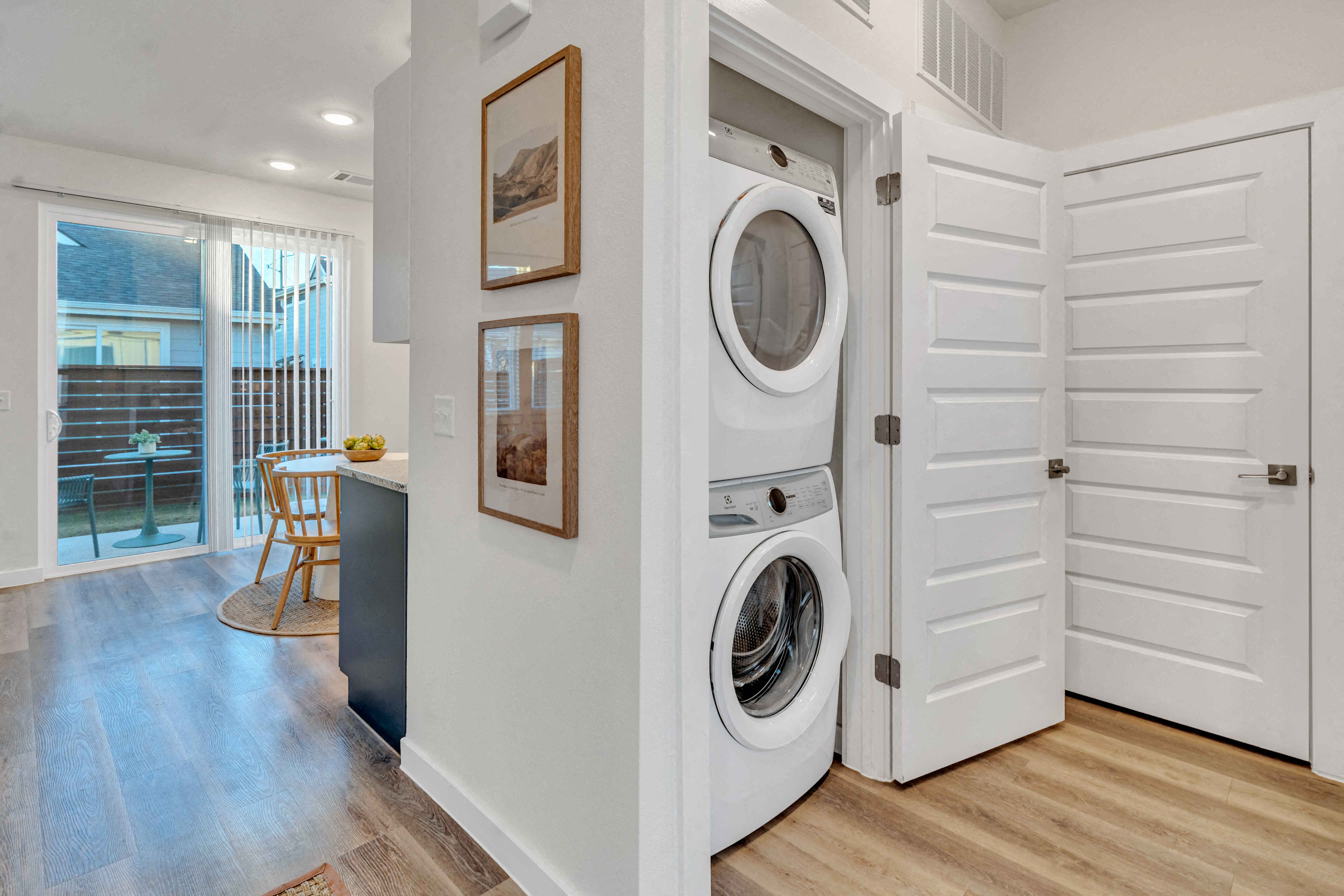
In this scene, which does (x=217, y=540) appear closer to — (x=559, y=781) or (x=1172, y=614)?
(x=559, y=781)

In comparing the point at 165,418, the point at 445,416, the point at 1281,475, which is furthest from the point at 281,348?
the point at 1281,475

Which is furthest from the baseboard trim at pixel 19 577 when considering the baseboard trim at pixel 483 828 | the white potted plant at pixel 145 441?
the baseboard trim at pixel 483 828

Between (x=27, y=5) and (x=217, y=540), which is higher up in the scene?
(x=27, y=5)

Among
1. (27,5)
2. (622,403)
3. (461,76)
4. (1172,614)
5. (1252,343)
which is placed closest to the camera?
(622,403)

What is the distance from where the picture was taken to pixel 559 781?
1.40 meters

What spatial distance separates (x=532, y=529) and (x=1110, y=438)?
6.92 feet

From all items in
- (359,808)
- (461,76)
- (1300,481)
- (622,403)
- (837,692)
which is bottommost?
(359,808)

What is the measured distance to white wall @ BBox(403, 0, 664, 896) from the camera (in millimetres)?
1215

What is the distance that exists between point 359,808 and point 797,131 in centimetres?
224

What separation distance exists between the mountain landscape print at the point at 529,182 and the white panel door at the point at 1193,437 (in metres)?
2.03

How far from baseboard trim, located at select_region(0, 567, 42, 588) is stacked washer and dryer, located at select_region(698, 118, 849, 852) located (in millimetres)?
4499

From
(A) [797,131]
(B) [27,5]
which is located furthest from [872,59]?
(B) [27,5]

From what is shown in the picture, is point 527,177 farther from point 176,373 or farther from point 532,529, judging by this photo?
point 176,373

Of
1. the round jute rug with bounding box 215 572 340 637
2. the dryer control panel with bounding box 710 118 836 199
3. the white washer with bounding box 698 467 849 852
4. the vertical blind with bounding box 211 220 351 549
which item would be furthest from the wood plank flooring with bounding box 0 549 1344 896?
the vertical blind with bounding box 211 220 351 549
